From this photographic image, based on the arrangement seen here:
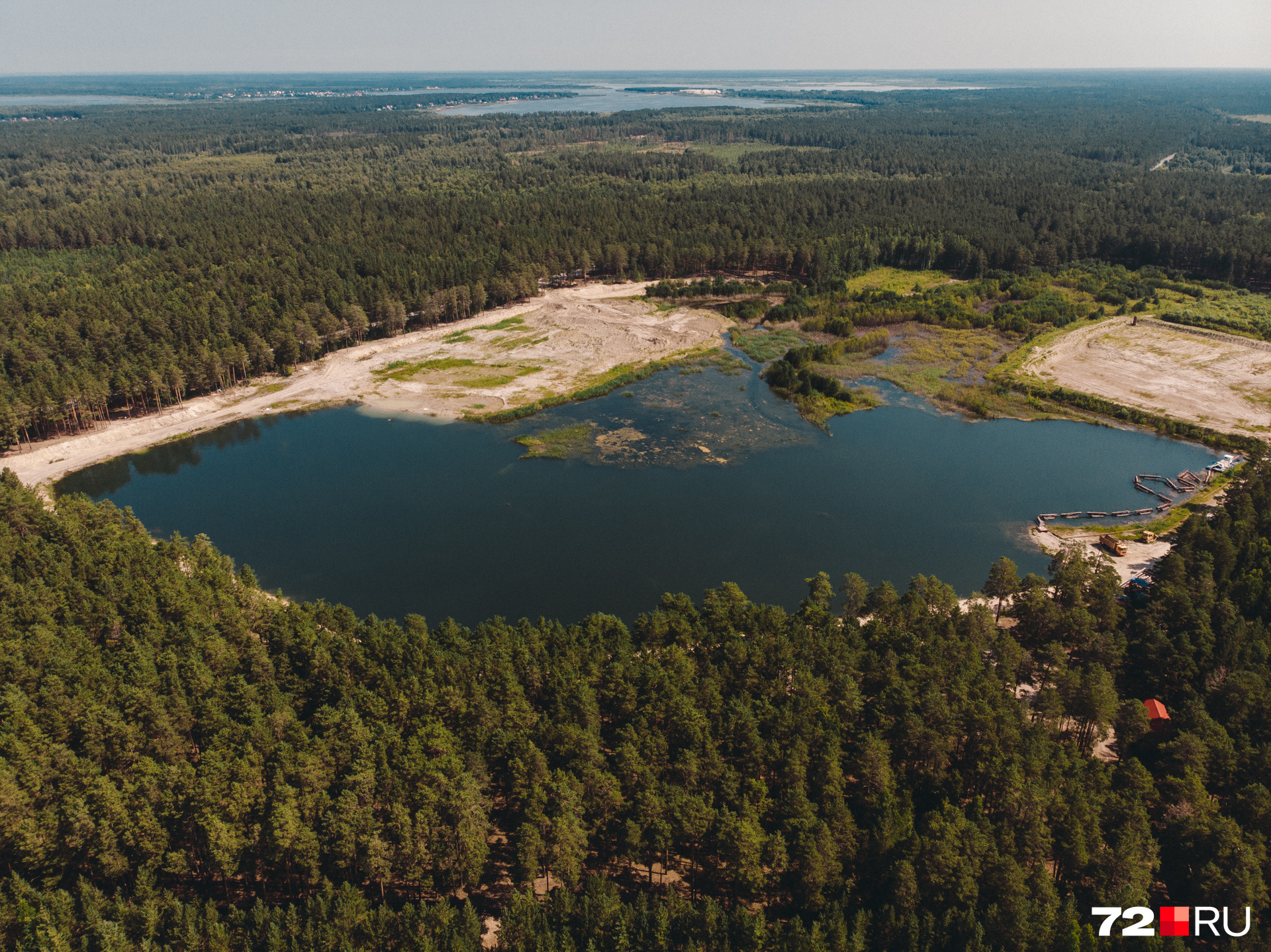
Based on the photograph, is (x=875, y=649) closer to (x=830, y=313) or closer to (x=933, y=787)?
(x=933, y=787)

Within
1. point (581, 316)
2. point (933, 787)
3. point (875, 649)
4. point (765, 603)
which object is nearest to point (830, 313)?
point (581, 316)

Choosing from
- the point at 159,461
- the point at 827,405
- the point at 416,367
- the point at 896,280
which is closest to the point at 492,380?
the point at 416,367

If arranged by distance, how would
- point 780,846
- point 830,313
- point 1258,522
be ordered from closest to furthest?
point 780,846 → point 1258,522 → point 830,313

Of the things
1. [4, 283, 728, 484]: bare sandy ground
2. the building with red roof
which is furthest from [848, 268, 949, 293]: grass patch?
the building with red roof

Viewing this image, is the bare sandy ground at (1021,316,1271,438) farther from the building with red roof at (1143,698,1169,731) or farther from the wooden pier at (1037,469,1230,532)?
the building with red roof at (1143,698,1169,731)

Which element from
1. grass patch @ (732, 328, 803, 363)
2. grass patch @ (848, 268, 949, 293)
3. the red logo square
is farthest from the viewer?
grass patch @ (848, 268, 949, 293)

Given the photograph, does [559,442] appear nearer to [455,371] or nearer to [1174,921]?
[455,371]

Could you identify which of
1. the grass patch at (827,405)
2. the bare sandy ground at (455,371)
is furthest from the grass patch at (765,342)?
the grass patch at (827,405)
